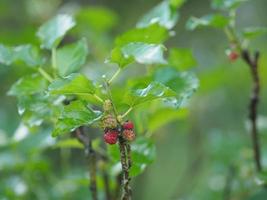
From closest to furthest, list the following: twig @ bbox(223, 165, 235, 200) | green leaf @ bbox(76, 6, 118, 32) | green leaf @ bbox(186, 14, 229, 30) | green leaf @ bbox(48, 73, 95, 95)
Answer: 1. green leaf @ bbox(48, 73, 95, 95)
2. green leaf @ bbox(186, 14, 229, 30)
3. twig @ bbox(223, 165, 235, 200)
4. green leaf @ bbox(76, 6, 118, 32)

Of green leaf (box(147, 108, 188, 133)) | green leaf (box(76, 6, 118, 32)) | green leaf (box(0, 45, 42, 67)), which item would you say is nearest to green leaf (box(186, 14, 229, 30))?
green leaf (box(147, 108, 188, 133))

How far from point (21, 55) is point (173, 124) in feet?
4.23

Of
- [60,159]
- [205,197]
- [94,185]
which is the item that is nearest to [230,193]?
[205,197]

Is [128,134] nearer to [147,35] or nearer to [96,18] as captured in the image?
[147,35]

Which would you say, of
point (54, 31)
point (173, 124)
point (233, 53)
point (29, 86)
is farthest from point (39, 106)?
point (173, 124)

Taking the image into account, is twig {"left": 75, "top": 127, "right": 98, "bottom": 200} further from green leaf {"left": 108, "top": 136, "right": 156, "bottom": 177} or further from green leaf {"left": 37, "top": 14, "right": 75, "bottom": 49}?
green leaf {"left": 37, "top": 14, "right": 75, "bottom": 49}

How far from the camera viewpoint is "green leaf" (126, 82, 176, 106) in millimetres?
734

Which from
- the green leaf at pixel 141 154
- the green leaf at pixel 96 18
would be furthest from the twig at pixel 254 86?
the green leaf at pixel 96 18

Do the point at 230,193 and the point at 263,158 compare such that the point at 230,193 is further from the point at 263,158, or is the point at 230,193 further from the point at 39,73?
the point at 39,73

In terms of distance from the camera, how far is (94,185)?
3.18 feet

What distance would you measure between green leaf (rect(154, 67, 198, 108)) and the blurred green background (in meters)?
0.30

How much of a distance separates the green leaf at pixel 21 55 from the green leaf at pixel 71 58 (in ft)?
0.15

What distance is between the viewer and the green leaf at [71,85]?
722 millimetres

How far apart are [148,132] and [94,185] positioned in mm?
163
